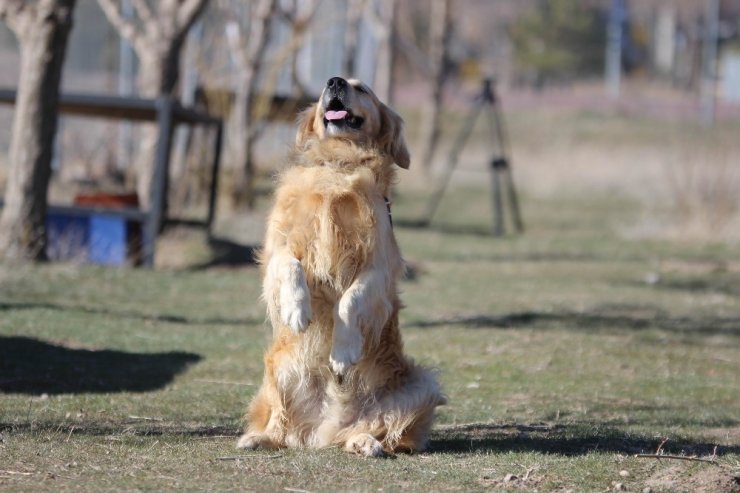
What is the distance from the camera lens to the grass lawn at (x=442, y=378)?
230 inches

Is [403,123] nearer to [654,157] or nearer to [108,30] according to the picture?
[108,30]

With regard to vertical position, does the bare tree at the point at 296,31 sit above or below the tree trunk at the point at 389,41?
below

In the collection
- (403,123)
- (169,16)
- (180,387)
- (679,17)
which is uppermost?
(679,17)

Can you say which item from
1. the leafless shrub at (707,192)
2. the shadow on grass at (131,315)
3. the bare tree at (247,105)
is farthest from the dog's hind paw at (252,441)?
the leafless shrub at (707,192)

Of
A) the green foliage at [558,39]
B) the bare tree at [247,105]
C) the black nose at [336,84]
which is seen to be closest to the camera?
the black nose at [336,84]

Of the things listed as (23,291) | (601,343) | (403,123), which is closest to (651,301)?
(601,343)

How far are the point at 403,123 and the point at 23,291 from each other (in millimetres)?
5988

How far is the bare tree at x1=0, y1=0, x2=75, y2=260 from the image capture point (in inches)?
510

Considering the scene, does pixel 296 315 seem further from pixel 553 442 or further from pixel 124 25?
pixel 124 25

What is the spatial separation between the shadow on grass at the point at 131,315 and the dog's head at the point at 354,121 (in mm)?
4662

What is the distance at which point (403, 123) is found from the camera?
7102 millimetres

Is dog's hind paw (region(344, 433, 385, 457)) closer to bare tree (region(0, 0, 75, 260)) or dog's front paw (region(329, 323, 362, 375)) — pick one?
dog's front paw (region(329, 323, 362, 375))

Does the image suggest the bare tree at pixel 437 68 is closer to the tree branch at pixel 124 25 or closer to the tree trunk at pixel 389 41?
the tree trunk at pixel 389 41

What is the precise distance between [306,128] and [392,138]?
49 cm
